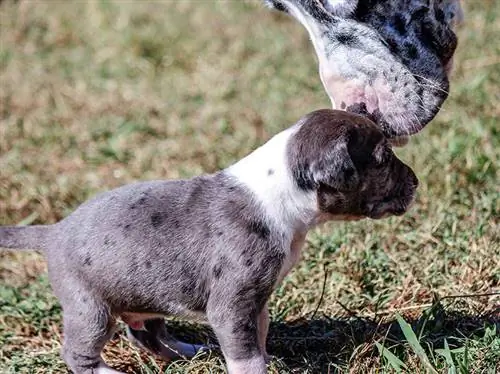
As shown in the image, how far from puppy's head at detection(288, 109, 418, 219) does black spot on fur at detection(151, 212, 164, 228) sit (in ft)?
1.61

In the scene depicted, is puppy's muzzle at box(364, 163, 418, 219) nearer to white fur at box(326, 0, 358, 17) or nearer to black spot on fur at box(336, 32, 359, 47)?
black spot on fur at box(336, 32, 359, 47)

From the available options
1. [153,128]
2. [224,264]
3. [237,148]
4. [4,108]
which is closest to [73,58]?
[4,108]

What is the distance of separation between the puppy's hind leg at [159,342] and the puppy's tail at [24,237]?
0.52 metres

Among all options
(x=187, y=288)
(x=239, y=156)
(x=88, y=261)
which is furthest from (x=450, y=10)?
(x=88, y=261)

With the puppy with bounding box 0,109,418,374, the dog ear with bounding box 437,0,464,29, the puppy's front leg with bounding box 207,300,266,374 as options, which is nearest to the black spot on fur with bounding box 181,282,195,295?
the puppy with bounding box 0,109,418,374

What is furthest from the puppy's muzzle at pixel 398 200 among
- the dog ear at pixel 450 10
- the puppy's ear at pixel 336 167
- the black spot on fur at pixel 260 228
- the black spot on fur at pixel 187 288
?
the dog ear at pixel 450 10

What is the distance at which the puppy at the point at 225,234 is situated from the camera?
11.3ft

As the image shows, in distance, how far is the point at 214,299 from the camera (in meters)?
3.47

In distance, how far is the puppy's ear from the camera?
134 inches

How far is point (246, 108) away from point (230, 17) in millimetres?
1787

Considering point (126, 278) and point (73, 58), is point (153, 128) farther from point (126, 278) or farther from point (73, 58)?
point (126, 278)

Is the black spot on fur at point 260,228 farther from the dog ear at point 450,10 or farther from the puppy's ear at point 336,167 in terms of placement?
the dog ear at point 450,10

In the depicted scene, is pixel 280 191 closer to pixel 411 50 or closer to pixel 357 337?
pixel 357 337

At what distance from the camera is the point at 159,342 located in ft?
13.2
